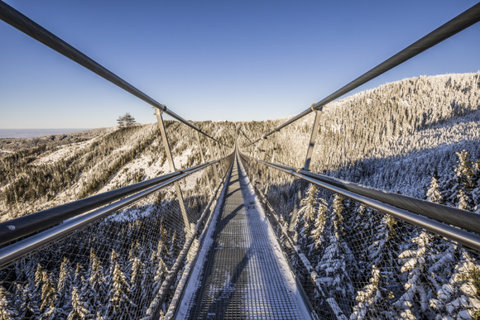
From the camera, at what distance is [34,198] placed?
176 ft

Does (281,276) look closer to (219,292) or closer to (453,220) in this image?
(219,292)

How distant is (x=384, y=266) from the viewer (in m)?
1.87

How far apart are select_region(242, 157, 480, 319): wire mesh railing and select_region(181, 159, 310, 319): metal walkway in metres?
0.19

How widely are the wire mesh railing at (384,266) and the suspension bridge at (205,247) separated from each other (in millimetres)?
23

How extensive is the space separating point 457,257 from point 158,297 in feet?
6.00

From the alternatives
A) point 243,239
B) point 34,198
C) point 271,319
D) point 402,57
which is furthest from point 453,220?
point 34,198

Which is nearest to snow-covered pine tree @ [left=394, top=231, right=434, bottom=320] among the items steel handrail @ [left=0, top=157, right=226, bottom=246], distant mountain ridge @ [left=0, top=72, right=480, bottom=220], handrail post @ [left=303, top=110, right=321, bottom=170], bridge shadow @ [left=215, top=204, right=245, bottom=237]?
handrail post @ [left=303, top=110, right=321, bottom=170]

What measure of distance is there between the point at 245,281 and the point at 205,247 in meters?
0.84

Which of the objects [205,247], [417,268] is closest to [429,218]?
[417,268]

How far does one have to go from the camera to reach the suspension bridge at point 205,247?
0.70 metres

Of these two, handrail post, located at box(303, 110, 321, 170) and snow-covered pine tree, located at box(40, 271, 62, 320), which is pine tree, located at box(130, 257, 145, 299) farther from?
handrail post, located at box(303, 110, 321, 170)

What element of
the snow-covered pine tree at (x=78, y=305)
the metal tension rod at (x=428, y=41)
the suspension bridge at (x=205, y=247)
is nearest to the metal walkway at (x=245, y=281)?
the suspension bridge at (x=205, y=247)

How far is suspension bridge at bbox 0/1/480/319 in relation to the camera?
2.31 ft

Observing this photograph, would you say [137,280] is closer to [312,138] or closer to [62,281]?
[312,138]
